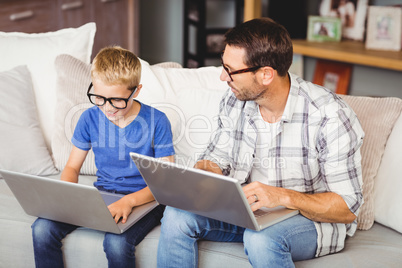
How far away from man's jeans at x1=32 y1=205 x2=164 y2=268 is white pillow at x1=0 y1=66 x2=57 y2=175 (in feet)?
1.36

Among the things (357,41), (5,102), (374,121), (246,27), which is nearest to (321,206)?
(374,121)

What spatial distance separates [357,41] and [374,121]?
5.08 feet

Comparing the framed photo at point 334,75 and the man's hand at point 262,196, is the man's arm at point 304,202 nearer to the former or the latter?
the man's hand at point 262,196

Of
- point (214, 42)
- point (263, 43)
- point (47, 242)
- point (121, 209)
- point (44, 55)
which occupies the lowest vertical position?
point (47, 242)

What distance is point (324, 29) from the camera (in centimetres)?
317

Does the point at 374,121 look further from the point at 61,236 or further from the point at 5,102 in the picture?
the point at 5,102

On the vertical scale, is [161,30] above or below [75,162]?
above

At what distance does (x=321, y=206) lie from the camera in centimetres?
143

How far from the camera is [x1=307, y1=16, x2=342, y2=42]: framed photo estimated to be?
3.12 m

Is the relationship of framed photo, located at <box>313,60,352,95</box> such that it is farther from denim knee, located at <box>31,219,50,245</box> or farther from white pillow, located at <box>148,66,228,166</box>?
denim knee, located at <box>31,219,50,245</box>

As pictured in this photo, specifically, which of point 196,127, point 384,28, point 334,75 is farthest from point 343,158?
point 334,75

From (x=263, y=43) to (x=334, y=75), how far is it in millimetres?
1899

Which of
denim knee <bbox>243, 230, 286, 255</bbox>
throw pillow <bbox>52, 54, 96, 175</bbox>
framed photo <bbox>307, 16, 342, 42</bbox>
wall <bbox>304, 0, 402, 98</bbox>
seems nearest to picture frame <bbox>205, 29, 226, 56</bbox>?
framed photo <bbox>307, 16, 342, 42</bbox>

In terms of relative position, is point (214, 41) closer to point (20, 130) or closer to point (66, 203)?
point (20, 130)
